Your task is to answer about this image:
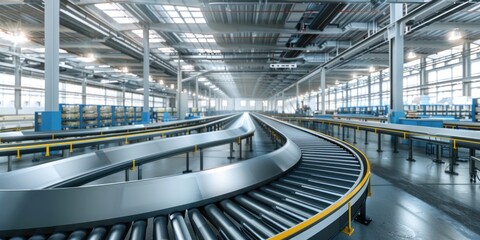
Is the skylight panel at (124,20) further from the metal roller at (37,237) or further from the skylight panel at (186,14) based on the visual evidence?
the metal roller at (37,237)

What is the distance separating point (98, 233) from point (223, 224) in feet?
2.58

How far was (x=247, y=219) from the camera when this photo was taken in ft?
4.67

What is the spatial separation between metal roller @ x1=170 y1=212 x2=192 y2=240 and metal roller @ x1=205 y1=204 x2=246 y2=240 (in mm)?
208

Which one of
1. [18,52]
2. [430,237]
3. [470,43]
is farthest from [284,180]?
[470,43]

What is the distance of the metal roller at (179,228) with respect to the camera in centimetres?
121

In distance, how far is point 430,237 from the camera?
6.63ft

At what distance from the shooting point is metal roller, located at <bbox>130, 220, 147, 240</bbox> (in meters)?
1.25

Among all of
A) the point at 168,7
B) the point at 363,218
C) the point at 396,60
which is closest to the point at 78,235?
the point at 363,218

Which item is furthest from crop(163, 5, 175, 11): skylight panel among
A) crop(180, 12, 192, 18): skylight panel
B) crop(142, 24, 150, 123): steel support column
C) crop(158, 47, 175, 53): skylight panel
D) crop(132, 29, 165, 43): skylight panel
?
crop(158, 47, 175, 53): skylight panel

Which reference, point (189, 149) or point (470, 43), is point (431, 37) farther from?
point (189, 149)

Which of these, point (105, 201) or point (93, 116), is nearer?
point (105, 201)

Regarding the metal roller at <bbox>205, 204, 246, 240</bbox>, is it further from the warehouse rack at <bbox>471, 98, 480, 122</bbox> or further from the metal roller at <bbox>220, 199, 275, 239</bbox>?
the warehouse rack at <bbox>471, 98, 480, 122</bbox>

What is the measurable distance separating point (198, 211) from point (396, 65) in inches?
352

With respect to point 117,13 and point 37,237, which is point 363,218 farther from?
point 117,13
